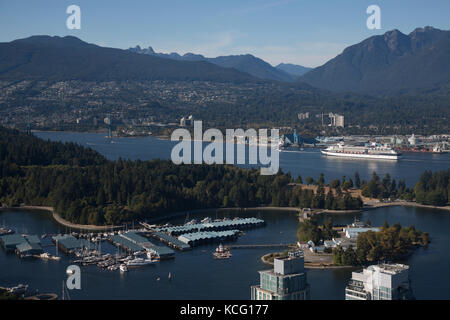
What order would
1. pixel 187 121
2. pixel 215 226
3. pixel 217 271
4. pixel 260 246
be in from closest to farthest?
pixel 217 271, pixel 260 246, pixel 215 226, pixel 187 121

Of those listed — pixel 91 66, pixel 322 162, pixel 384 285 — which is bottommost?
pixel 384 285

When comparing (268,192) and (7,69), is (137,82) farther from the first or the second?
(268,192)

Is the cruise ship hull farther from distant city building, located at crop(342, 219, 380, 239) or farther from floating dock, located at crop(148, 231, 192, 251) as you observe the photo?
floating dock, located at crop(148, 231, 192, 251)

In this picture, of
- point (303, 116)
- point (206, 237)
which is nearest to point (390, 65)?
point (303, 116)

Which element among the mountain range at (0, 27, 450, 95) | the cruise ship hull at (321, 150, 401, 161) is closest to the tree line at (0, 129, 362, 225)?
the cruise ship hull at (321, 150, 401, 161)

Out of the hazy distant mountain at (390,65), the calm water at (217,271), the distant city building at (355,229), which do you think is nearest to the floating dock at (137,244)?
the calm water at (217,271)

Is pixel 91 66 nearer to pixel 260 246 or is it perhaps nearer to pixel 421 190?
pixel 421 190

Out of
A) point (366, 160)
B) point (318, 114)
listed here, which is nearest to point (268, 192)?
point (366, 160)

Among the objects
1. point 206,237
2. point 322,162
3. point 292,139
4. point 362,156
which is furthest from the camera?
point 292,139
